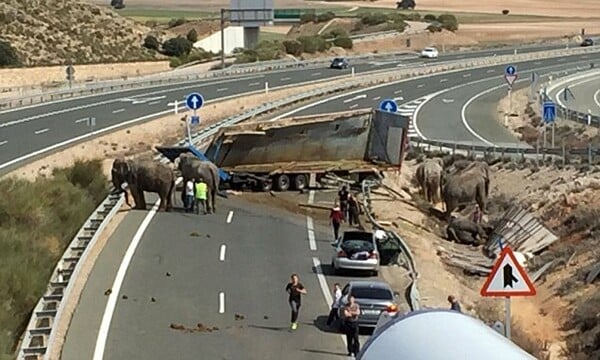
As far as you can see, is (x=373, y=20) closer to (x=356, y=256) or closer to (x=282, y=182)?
(x=282, y=182)

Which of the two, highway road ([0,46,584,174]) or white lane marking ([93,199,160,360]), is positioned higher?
white lane marking ([93,199,160,360])

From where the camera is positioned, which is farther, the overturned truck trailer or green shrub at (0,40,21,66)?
green shrub at (0,40,21,66)

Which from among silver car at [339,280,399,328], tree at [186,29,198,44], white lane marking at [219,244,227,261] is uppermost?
silver car at [339,280,399,328]

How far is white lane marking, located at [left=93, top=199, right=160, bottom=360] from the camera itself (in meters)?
22.9

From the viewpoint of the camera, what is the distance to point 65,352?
2223cm

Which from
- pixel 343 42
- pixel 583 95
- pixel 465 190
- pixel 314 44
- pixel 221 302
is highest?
pixel 221 302

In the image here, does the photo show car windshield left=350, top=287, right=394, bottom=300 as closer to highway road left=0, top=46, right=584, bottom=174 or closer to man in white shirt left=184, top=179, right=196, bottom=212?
man in white shirt left=184, top=179, right=196, bottom=212

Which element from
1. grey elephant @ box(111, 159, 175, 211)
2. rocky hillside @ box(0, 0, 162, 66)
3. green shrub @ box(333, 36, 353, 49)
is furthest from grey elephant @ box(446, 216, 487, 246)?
green shrub @ box(333, 36, 353, 49)

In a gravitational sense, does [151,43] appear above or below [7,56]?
below

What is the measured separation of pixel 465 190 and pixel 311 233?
8.97m

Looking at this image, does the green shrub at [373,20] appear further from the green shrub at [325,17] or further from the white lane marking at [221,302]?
the white lane marking at [221,302]

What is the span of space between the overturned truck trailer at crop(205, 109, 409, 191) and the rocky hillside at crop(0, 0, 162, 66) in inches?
2056

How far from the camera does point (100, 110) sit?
66.6 m

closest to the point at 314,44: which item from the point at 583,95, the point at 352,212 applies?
the point at 583,95
